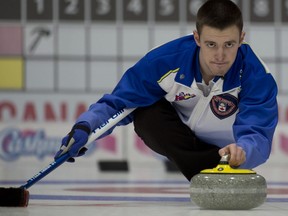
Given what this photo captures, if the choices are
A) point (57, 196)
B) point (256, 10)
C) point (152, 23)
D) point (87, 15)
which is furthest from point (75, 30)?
point (57, 196)

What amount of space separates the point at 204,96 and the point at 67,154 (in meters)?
0.77

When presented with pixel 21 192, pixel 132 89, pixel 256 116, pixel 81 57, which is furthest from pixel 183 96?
pixel 81 57

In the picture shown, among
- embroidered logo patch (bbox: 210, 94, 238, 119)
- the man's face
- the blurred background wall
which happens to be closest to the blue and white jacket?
embroidered logo patch (bbox: 210, 94, 238, 119)

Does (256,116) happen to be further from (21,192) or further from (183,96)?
(21,192)

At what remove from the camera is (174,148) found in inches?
176

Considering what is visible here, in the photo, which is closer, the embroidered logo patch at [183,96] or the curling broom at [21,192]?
the curling broom at [21,192]

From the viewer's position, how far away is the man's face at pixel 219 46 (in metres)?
3.70

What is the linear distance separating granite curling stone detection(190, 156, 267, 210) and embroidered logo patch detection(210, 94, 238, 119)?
0.73 meters

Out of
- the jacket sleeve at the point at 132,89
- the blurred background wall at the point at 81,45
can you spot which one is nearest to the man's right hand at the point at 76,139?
the jacket sleeve at the point at 132,89

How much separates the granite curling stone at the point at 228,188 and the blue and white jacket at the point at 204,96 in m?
0.30

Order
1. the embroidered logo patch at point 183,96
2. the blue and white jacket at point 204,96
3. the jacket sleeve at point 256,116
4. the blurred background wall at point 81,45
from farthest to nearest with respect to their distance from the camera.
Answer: the blurred background wall at point 81,45 < the embroidered logo patch at point 183,96 < the blue and white jacket at point 204,96 < the jacket sleeve at point 256,116

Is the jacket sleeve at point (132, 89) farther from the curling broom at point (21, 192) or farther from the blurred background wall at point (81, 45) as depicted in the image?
the blurred background wall at point (81, 45)

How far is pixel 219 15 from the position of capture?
3.72 m

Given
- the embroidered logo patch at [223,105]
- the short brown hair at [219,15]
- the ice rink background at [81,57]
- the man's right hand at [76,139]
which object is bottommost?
the ice rink background at [81,57]
